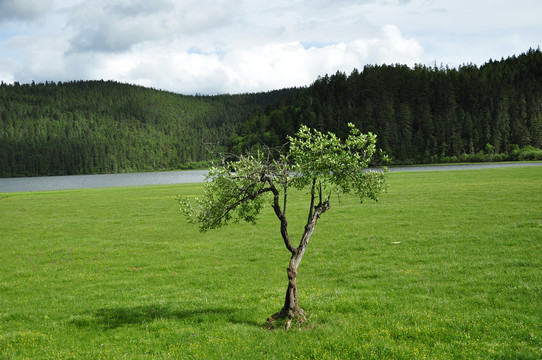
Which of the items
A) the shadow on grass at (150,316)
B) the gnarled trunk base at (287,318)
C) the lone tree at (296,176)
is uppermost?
the lone tree at (296,176)

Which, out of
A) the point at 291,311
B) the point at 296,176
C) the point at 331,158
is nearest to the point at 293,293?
the point at 291,311

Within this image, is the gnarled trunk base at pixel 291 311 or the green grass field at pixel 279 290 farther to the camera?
the gnarled trunk base at pixel 291 311

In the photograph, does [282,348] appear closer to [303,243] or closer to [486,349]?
[303,243]

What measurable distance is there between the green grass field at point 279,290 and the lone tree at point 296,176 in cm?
255

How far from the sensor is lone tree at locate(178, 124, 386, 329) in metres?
12.9

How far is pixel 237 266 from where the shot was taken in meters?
23.8

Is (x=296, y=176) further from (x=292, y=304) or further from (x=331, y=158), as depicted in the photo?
(x=292, y=304)

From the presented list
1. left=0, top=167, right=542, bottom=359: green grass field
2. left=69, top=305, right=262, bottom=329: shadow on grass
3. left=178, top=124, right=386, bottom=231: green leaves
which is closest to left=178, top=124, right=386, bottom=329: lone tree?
left=178, top=124, right=386, bottom=231: green leaves

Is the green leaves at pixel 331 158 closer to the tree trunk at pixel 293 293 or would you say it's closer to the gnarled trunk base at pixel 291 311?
the tree trunk at pixel 293 293

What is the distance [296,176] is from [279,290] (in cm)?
798

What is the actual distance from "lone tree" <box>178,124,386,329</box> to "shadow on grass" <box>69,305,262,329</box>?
196 cm

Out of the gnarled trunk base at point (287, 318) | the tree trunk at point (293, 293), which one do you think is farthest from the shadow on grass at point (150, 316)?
the tree trunk at point (293, 293)

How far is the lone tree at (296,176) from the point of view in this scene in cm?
1288

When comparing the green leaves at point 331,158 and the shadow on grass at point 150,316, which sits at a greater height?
the green leaves at point 331,158
